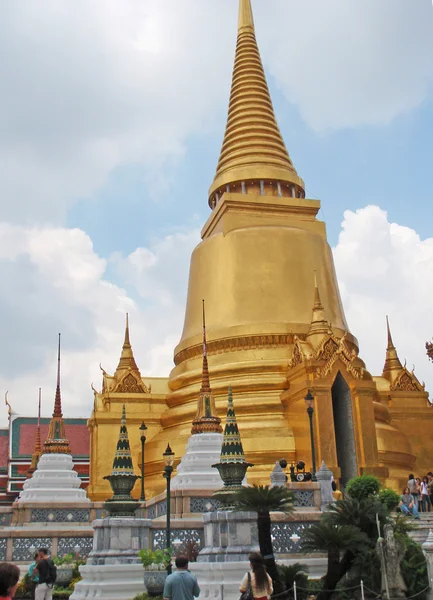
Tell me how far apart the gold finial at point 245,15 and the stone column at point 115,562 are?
76.5ft

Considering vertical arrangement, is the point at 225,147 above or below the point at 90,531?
above

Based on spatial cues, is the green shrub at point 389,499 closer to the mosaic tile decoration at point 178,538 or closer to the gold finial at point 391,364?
the mosaic tile decoration at point 178,538

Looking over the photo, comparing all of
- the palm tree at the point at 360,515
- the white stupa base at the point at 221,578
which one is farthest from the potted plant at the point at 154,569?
the palm tree at the point at 360,515

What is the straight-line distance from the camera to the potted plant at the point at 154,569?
1003 cm

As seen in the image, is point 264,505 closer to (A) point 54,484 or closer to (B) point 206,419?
(B) point 206,419

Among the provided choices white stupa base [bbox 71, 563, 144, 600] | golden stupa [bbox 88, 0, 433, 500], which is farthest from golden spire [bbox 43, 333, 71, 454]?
white stupa base [bbox 71, 563, 144, 600]

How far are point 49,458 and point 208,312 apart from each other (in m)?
7.22

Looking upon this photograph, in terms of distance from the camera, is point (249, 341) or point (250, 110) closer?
point (249, 341)

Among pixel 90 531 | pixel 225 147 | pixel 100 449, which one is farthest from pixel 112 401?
pixel 225 147

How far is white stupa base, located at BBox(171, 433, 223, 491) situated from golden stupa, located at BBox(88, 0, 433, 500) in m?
3.43

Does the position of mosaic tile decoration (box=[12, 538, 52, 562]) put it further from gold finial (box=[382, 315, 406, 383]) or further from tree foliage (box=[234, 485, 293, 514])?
gold finial (box=[382, 315, 406, 383])

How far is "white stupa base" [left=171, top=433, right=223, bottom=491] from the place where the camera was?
573 inches

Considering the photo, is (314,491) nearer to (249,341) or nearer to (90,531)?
(90,531)

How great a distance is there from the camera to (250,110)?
27344mm
